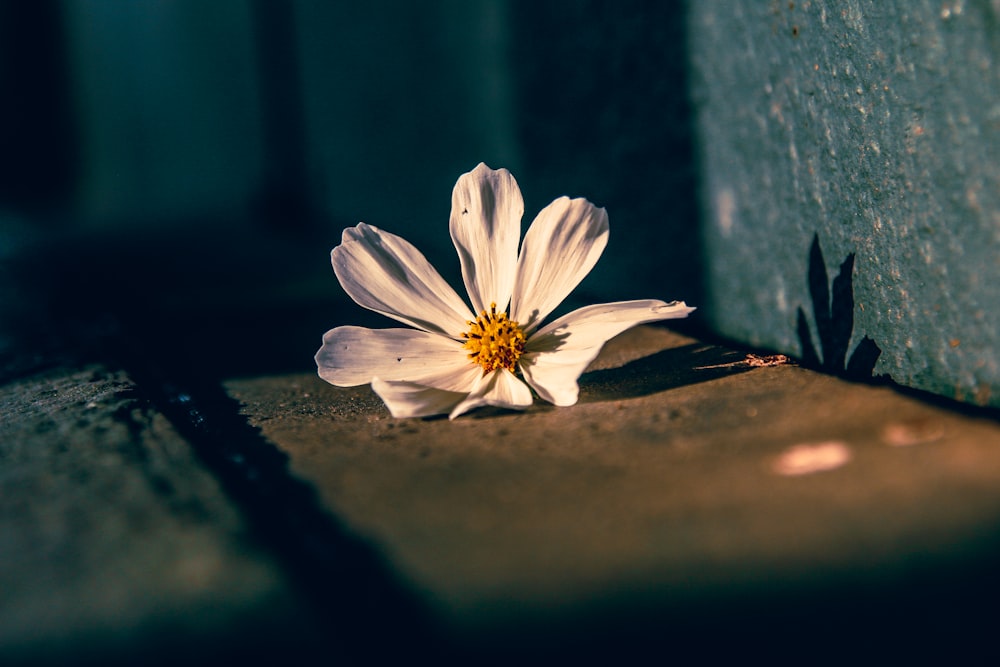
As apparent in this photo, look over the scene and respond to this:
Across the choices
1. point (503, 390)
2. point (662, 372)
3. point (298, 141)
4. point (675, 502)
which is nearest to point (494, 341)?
point (503, 390)

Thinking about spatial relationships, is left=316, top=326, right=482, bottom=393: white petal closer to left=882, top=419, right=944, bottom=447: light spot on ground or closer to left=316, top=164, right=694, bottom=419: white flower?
left=316, top=164, right=694, bottom=419: white flower

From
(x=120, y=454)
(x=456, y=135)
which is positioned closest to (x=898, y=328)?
(x=120, y=454)

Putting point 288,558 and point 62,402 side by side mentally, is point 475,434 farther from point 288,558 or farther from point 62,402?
point 62,402

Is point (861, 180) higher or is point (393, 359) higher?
point (861, 180)

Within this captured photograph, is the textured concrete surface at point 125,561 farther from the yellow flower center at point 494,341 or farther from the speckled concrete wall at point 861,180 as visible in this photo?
the speckled concrete wall at point 861,180

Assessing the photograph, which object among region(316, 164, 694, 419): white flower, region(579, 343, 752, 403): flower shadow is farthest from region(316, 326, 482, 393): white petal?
region(579, 343, 752, 403): flower shadow

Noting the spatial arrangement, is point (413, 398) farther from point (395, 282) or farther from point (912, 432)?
point (912, 432)
